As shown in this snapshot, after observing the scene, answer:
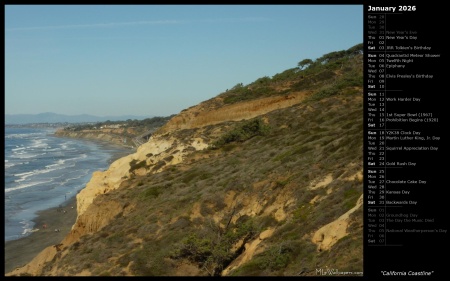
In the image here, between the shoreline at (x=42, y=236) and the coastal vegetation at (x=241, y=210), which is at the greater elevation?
the coastal vegetation at (x=241, y=210)

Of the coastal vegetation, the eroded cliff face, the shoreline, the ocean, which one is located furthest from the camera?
the ocean

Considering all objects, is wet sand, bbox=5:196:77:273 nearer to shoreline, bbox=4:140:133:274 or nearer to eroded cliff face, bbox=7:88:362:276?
shoreline, bbox=4:140:133:274

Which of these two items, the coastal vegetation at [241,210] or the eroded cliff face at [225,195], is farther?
the eroded cliff face at [225,195]

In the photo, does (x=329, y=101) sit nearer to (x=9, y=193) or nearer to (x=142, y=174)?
(x=142, y=174)

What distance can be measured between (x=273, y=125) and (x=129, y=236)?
1109 inches

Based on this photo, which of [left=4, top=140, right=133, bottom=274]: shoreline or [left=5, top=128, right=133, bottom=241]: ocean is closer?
[left=4, top=140, right=133, bottom=274]: shoreline

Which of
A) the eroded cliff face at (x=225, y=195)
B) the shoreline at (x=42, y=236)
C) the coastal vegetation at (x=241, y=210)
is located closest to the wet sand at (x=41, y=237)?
the shoreline at (x=42, y=236)

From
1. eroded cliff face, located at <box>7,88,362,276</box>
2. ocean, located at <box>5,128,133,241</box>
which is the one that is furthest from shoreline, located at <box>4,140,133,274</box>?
eroded cliff face, located at <box>7,88,362,276</box>

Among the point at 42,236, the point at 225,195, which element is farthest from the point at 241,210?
the point at 42,236

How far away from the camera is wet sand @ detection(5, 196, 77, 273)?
4769 centimetres

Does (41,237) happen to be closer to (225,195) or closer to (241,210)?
(225,195)

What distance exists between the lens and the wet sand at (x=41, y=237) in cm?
4769

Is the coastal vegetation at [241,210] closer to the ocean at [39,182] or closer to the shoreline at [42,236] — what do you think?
the shoreline at [42,236]

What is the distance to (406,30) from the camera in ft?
39.8
